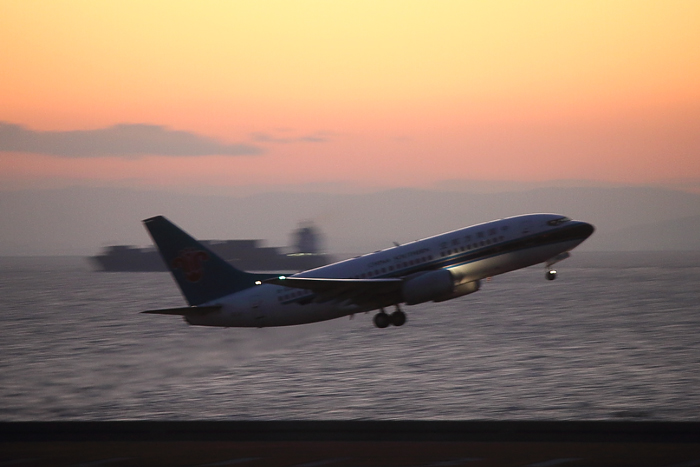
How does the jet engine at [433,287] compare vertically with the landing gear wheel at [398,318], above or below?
above

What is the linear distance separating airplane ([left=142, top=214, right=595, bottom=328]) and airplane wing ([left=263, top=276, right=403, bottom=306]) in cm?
6

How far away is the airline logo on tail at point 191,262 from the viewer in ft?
162

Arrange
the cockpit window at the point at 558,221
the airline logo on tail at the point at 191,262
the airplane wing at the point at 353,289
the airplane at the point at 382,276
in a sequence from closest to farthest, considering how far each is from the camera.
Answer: the airplane wing at the point at 353,289, the airplane at the point at 382,276, the cockpit window at the point at 558,221, the airline logo on tail at the point at 191,262

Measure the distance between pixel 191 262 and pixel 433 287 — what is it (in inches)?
658

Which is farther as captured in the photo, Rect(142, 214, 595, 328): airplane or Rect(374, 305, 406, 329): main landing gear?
Rect(374, 305, 406, 329): main landing gear

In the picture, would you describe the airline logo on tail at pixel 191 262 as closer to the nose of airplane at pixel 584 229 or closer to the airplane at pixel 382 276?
the airplane at pixel 382 276

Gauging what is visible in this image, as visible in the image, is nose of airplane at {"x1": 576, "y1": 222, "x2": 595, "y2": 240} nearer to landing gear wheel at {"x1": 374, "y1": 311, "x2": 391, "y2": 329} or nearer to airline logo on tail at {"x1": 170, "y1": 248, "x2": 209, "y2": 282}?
landing gear wheel at {"x1": 374, "y1": 311, "x2": 391, "y2": 329}

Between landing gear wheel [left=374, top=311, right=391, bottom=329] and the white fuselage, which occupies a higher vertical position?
the white fuselage

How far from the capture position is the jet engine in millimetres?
43750

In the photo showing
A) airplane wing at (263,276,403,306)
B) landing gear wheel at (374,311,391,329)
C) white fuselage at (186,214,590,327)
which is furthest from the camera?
landing gear wheel at (374,311,391,329)
